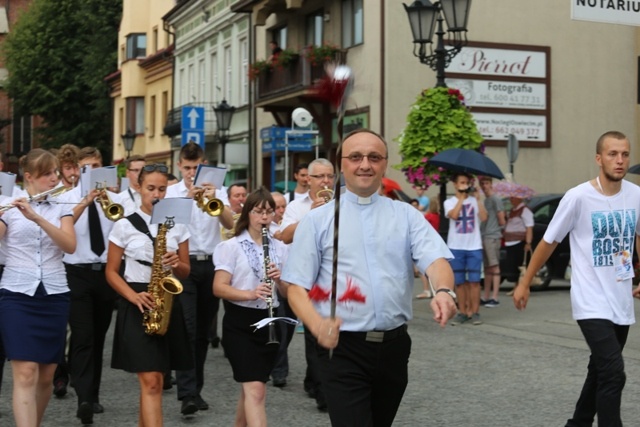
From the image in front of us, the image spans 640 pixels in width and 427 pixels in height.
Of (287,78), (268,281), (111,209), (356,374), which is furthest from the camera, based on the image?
(287,78)

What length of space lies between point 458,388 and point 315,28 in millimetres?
24431

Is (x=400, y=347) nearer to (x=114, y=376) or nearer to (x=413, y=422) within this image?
(x=413, y=422)

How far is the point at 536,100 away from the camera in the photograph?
3056 centimetres

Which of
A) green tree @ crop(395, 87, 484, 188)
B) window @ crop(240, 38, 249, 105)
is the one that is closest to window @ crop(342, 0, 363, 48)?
window @ crop(240, 38, 249, 105)

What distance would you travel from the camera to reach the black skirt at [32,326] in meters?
7.01

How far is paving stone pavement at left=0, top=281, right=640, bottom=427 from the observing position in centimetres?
848

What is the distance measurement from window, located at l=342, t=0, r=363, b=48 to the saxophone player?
2240 cm

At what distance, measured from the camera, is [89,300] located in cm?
898

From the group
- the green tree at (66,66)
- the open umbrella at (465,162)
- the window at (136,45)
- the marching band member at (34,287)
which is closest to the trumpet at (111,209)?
the marching band member at (34,287)

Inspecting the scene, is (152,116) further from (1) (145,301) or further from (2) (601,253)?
(2) (601,253)

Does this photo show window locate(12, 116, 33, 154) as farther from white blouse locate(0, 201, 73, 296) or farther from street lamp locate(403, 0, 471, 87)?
white blouse locate(0, 201, 73, 296)

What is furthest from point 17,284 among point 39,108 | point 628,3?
point 39,108

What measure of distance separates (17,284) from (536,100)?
24831 millimetres

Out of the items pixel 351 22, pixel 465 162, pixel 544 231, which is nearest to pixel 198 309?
pixel 465 162
